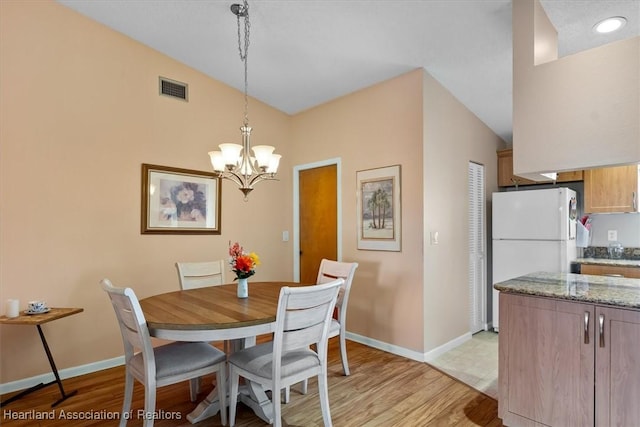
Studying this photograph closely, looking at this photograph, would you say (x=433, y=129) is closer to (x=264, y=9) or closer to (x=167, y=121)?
(x=264, y=9)

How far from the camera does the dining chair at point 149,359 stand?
5.84 ft

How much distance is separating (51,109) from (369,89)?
Result: 2.88m

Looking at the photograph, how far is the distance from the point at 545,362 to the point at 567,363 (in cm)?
10

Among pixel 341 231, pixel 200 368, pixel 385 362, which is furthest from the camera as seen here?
pixel 341 231

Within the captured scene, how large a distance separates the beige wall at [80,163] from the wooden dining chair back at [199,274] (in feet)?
1.99

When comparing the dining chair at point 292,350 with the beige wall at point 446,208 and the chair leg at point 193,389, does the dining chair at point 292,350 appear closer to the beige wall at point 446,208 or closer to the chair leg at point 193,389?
the chair leg at point 193,389

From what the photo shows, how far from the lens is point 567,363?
1.87 metres

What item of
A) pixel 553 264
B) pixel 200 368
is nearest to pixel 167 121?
pixel 200 368

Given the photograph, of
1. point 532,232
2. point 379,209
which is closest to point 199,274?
point 379,209

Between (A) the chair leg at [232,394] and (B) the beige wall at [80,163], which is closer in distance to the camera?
(A) the chair leg at [232,394]

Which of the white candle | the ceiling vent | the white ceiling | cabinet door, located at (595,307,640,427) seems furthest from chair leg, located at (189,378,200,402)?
the white ceiling

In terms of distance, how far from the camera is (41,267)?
2.75 meters

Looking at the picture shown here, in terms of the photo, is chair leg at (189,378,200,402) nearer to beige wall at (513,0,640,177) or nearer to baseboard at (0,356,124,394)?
baseboard at (0,356,124,394)

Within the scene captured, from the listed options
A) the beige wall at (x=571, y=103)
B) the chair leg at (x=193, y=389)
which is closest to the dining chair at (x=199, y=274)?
the chair leg at (x=193, y=389)
